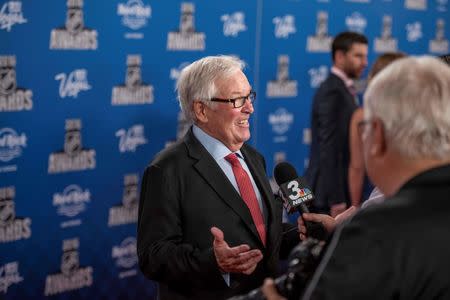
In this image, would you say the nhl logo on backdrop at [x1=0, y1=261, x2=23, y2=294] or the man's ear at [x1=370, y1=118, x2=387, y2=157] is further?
the nhl logo on backdrop at [x1=0, y1=261, x2=23, y2=294]

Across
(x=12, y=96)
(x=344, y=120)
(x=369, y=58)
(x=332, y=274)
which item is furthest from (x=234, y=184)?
(x=369, y=58)

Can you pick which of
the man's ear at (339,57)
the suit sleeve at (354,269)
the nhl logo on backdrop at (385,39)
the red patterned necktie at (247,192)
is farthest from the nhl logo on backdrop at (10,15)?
the nhl logo on backdrop at (385,39)

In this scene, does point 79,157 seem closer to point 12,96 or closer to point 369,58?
point 12,96

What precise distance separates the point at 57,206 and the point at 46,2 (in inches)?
42.9

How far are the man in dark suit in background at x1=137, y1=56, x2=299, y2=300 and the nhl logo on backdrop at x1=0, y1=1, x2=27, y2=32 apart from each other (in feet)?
4.35

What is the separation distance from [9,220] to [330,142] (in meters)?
2.18

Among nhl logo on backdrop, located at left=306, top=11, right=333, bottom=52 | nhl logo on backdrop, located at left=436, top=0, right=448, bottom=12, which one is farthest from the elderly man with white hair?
nhl logo on backdrop, located at left=436, top=0, right=448, bottom=12

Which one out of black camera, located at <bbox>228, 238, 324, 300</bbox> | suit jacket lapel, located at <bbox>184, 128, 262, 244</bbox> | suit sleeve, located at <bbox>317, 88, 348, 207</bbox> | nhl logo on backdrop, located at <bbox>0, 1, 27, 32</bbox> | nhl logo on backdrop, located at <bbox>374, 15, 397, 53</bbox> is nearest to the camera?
black camera, located at <bbox>228, 238, 324, 300</bbox>

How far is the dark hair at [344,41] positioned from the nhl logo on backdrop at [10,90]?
7.73 feet

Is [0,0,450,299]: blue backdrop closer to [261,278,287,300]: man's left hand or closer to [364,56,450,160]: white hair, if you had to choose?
[261,278,287,300]: man's left hand

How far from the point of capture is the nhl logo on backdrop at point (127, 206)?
4.05 meters

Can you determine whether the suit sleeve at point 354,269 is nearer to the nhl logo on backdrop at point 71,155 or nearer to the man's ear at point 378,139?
the man's ear at point 378,139

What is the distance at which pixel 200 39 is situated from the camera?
4316 millimetres

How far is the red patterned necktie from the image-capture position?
242 centimetres
